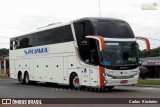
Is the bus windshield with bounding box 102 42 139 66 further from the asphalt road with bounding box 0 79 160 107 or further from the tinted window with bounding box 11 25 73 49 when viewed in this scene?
the tinted window with bounding box 11 25 73 49

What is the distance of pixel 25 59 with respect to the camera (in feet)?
100

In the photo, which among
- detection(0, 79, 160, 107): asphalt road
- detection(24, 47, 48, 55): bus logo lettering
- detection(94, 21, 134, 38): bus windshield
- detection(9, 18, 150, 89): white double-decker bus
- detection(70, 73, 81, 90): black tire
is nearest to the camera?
detection(0, 79, 160, 107): asphalt road

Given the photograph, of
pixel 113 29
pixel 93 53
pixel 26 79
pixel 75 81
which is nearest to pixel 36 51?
pixel 26 79

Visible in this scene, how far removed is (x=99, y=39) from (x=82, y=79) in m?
3.11

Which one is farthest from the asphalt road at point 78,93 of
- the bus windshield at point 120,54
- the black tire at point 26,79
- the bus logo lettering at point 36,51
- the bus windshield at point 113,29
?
the black tire at point 26,79

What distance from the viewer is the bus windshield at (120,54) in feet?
67.8

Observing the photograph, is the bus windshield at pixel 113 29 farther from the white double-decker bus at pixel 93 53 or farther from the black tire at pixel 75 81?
the black tire at pixel 75 81

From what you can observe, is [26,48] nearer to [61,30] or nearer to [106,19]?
[61,30]

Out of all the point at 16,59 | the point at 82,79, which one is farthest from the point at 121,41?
the point at 16,59

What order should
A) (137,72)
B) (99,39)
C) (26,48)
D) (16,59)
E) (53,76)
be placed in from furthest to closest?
(16,59), (26,48), (53,76), (137,72), (99,39)

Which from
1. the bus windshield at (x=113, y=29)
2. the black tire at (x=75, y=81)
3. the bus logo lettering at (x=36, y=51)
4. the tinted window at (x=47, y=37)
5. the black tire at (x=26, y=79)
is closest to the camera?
the bus windshield at (x=113, y=29)

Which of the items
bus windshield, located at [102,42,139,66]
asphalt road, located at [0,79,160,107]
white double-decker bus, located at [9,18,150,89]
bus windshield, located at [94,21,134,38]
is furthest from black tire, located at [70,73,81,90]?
bus windshield, located at [94,21,134,38]

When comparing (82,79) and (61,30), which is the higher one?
(61,30)

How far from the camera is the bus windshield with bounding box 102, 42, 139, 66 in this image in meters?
20.7
